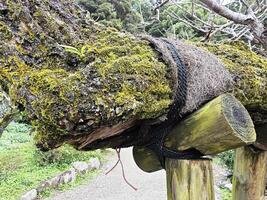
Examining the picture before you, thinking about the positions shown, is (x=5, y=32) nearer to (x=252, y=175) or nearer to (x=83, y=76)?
(x=83, y=76)

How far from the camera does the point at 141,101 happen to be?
4.02 feet

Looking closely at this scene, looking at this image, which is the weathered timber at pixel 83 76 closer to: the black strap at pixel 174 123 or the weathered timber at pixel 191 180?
the black strap at pixel 174 123

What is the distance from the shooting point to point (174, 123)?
1528mm

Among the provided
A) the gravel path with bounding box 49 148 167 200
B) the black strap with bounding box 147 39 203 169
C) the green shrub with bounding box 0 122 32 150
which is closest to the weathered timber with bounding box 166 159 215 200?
the black strap with bounding box 147 39 203 169

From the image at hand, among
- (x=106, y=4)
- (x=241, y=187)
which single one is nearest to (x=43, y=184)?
(x=241, y=187)

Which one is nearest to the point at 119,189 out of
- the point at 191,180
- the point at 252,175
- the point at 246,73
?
the point at 252,175

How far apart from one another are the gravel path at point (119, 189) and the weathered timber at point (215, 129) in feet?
18.0

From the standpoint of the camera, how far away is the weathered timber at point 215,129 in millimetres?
1356

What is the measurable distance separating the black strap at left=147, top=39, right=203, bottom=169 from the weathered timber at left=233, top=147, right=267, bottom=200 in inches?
40.9

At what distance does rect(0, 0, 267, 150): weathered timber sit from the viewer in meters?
1.09

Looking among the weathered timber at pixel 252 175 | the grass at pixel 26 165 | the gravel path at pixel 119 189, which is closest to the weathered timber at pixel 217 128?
the weathered timber at pixel 252 175

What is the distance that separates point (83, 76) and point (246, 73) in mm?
979

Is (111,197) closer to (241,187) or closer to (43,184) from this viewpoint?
(43,184)

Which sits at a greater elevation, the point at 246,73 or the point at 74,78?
the point at 74,78
